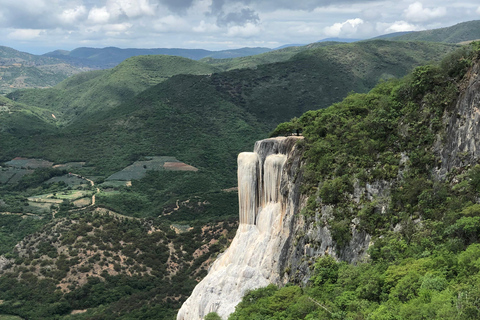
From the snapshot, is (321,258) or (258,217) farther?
(258,217)

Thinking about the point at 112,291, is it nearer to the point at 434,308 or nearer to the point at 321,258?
the point at 321,258

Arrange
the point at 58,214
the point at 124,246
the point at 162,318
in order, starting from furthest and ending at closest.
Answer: the point at 58,214 < the point at 124,246 < the point at 162,318

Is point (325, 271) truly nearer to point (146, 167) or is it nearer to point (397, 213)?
point (397, 213)

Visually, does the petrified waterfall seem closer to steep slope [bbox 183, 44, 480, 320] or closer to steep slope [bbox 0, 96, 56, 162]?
steep slope [bbox 183, 44, 480, 320]

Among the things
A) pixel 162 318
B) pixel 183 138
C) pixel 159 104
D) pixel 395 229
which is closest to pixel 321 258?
pixel 395 229

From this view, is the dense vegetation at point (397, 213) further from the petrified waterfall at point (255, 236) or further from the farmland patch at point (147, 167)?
the farmland patch at point (147, 167)
